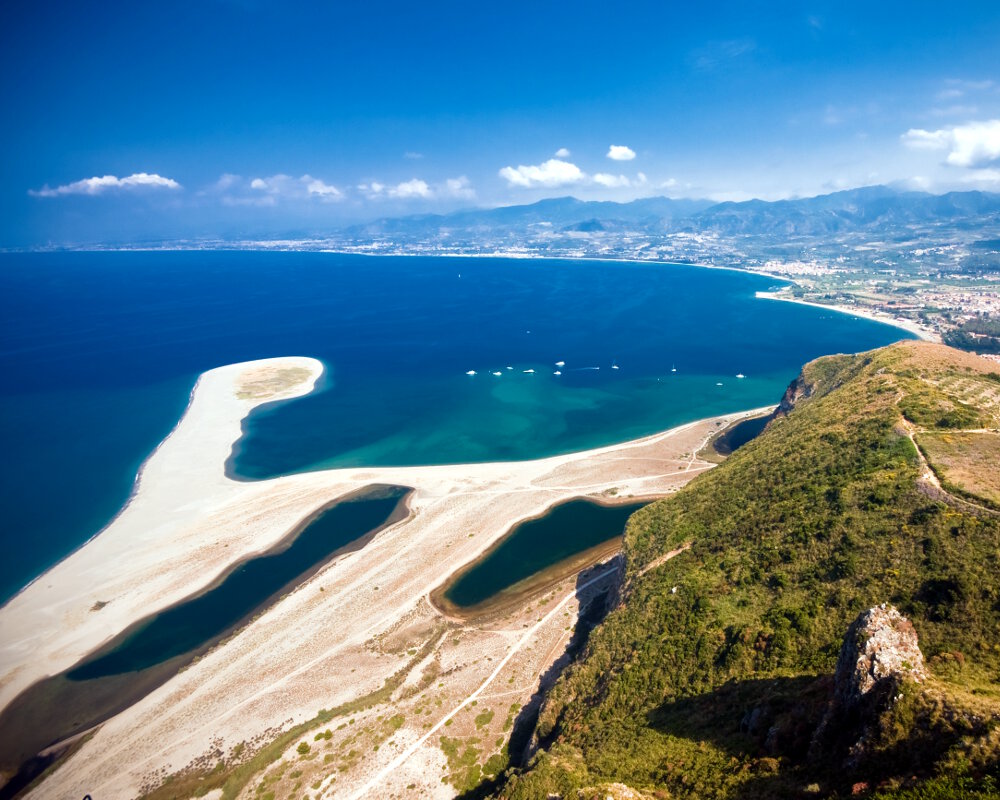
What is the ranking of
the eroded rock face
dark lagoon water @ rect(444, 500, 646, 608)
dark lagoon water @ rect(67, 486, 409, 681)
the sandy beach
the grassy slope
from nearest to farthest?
the grassy slope
the eroded rock face
the sandy beach
dark lagoon water @ rect(67, 486, 409, 681)
dark lagoon water @ rect(444, 500, 646, 608)

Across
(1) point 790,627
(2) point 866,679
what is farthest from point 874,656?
(1) point 790,627

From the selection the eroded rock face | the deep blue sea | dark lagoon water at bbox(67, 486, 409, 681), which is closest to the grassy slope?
the eroded rock face

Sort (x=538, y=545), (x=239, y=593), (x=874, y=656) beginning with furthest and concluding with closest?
1. (x=538, y=545)
2. (x=239, y=593)
3. (x=874, y=656)

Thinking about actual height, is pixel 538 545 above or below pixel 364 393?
below

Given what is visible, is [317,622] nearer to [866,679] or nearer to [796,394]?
[866,679]

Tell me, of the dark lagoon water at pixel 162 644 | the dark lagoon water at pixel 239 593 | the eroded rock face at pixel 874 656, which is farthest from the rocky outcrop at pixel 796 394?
the dark lagoon water at pixel 239 593

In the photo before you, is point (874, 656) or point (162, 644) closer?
point (874, 656)

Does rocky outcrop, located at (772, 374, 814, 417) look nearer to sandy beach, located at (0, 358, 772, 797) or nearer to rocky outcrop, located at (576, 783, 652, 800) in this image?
sandy beach, located at (0, 358, 772, 797)
